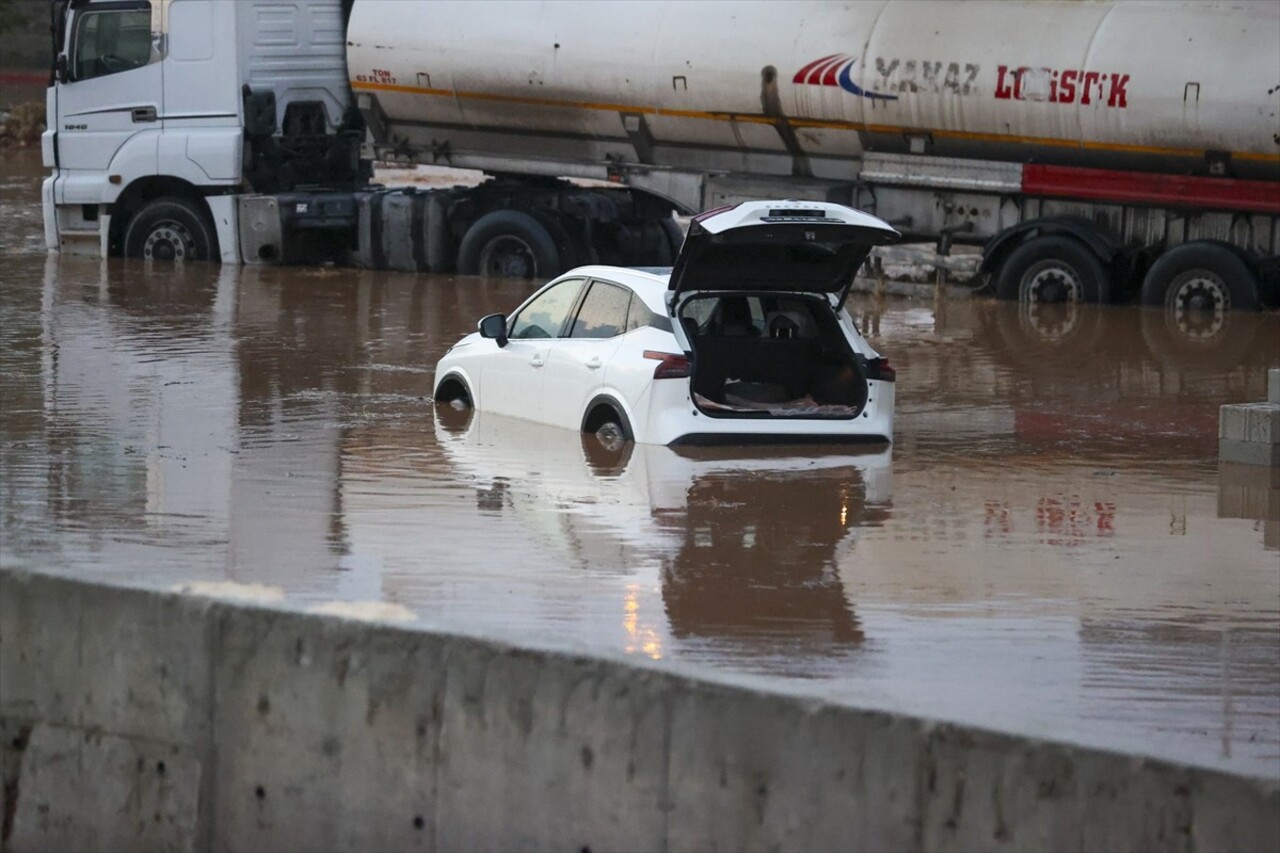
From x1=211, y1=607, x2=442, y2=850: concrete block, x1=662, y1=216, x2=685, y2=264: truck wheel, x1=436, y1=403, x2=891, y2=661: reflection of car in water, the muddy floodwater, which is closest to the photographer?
x1=211, y1=607, x2=442, y2=850: concrete block

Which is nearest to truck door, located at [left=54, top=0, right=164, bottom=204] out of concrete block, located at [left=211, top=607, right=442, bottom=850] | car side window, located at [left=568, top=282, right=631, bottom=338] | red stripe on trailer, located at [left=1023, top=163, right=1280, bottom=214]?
red stripe on trailer, located at [left=1023, top=163, right=1280, bottom=214]

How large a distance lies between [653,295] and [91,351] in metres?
6.95

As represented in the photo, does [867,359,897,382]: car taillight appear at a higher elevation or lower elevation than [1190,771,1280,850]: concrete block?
higher

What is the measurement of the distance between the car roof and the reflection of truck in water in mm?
9636

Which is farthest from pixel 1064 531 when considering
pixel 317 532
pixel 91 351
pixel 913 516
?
pixel 91 351

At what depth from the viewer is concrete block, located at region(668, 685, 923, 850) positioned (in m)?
6.40

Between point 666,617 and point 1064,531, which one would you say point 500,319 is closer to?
point 1064,531

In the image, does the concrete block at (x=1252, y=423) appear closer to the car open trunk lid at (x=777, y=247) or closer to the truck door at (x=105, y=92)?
the car open trunk lid at (x=777, y=247)

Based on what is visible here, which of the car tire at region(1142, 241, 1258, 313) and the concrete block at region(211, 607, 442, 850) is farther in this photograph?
the car tire at region(1142, 241, 1258, 313)

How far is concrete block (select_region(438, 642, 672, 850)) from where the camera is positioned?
6781mm

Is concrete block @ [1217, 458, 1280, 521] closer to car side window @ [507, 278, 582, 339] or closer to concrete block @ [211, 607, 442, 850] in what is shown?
car side window @ [507, 278, 582, 339]

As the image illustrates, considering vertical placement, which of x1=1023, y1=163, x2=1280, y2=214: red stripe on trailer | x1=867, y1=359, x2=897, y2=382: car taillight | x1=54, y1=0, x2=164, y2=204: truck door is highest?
x1=54, y1=0, x2=164, y2=204: truck door

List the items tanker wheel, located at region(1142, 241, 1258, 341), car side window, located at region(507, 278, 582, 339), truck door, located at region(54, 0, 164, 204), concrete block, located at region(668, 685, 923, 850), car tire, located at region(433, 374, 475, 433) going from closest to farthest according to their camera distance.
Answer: concrete block, located at region(668, 685, 923, 850), car side window, located at region(507, 278, 582, 339), car tire, located at region(433, 374, 475, 433), tanker wheel, located at region(1142, 241, 1258, 341), truck door, located at region(54, 0, 164, 204)

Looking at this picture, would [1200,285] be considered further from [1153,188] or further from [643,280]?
[643,280]
